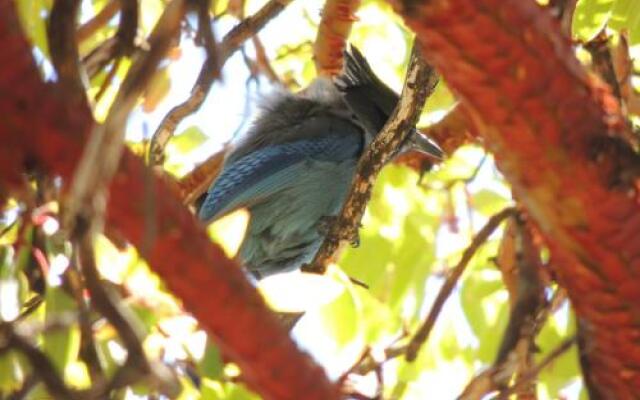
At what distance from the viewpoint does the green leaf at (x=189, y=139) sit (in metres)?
4.07

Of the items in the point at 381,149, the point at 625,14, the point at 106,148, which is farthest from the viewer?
the point at 381,149

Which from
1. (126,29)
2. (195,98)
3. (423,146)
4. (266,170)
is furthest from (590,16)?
(266,170)

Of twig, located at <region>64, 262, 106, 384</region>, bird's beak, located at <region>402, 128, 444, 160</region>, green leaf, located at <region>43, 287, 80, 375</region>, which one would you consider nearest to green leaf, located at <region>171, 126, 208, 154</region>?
bird's beak, located at <region>402, 128, 444, 160</region>

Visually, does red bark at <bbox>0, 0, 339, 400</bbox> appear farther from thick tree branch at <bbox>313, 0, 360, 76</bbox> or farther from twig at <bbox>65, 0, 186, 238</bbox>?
thick tree branch at <bbox>313, 0, 360, 76</bbox>

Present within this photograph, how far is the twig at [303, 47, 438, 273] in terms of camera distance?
2.57m

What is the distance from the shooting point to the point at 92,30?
3.12 m

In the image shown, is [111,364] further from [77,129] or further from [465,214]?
[465,214]

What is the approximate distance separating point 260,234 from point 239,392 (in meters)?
3.18

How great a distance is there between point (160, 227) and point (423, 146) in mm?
3077

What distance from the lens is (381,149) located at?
290 cm

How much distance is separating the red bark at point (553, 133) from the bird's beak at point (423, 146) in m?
2.84

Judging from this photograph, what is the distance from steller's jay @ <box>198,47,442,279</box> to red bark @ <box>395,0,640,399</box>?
334cm

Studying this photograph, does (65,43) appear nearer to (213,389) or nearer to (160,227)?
(160,227)

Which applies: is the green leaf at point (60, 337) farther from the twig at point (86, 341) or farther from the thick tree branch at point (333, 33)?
the thick tree branch at point (333, 33)
